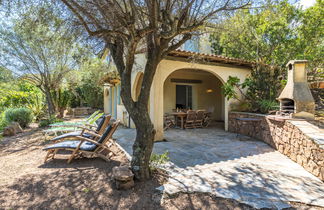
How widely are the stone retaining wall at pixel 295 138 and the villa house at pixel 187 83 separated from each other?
215 cm

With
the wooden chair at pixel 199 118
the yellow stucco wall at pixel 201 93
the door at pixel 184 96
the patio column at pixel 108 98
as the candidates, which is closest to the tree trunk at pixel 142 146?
the wooden chair at pixel 199 118

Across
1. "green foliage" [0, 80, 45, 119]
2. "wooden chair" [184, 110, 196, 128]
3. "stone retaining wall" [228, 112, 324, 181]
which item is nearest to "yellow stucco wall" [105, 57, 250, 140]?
"wooden chair" [184, 110, 196, 128]

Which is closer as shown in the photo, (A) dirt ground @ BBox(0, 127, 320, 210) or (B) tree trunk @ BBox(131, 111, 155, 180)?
(A) dirt ground @ BBox(0, 127, 320, 210)

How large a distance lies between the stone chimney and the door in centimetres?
711

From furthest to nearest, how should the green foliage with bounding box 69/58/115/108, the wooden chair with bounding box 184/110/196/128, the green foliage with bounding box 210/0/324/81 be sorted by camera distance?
the green foliage with bounding box 69/58/115/108, the wooden chair with bounding box 184/110/196/128, the green foliage with bounding box 210/0/324/81

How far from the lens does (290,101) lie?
19.2 ft

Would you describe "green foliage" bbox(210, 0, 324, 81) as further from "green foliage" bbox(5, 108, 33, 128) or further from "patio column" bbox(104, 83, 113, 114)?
"green foliage" bbox(5, 108, 33, 128)

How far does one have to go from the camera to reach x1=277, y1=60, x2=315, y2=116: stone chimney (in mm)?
5398

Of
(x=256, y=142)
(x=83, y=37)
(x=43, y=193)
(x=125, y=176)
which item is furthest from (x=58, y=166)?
(x=256, y=142)

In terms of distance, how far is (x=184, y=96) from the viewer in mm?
12555

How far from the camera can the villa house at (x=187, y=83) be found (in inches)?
273

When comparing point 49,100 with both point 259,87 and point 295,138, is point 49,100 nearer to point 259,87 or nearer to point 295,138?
point 259,87

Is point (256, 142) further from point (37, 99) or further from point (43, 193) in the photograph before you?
point (37, 99)

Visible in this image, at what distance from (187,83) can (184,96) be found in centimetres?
98
